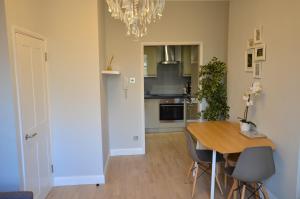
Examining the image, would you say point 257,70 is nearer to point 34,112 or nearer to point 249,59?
point 249,59

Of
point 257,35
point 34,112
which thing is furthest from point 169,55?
point 34,112

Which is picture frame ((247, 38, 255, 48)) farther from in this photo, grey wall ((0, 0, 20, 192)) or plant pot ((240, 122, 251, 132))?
grey wall ((0, 0, 20, 192))

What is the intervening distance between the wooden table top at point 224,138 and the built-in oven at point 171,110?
255 cm

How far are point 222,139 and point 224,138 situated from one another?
2.1 inches

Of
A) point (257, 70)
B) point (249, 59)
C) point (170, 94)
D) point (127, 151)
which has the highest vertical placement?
point (249, 59)

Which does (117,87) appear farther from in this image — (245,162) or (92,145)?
(245,162)

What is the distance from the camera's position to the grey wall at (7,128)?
213 centimetres

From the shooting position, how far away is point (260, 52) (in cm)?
293

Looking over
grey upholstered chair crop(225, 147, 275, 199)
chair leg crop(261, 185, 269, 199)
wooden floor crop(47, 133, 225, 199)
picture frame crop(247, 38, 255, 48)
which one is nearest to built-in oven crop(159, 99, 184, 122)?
wooden floor crop(47, 133, 225, 199)

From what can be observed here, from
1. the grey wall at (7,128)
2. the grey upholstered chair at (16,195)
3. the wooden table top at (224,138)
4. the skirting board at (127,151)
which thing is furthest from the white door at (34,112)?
the wooden table top at (224,138)

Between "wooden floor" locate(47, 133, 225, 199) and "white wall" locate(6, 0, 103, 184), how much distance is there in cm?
24

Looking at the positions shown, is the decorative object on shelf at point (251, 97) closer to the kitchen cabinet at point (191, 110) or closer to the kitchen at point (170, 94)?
the kitchen at point (170, 94)

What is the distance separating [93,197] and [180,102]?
3547 mm

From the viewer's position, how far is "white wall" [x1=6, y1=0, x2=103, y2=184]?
3.13m
